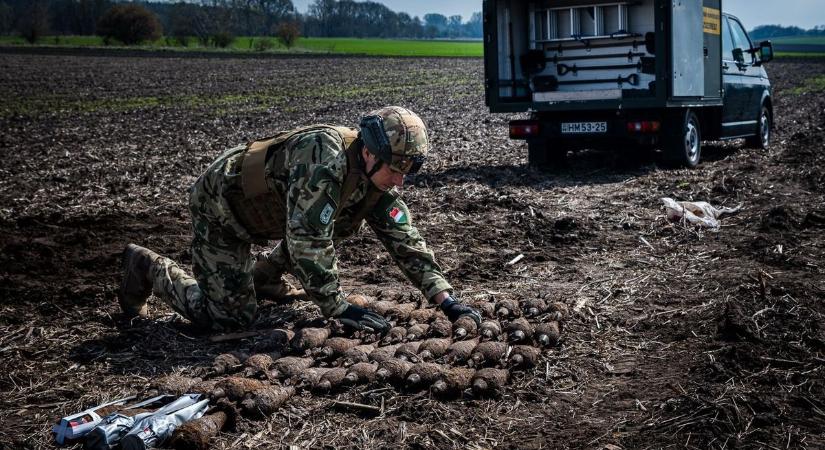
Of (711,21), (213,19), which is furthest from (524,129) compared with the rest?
(213,19)

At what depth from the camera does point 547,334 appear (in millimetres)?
5297

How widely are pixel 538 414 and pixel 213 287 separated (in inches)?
92.9

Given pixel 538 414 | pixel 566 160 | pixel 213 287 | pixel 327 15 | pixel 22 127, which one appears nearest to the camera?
pixel 538 414

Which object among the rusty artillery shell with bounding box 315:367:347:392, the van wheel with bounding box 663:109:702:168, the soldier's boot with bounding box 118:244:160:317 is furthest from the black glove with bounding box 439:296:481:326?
the van wheel with bounding box 663:109:702:168

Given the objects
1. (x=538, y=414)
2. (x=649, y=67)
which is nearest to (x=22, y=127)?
→ (x=649, y=67)

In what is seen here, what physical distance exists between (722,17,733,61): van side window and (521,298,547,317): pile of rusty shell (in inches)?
373

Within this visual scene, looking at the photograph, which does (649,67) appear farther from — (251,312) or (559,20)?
(251,312)

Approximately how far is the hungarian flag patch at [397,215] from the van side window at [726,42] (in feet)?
32.7

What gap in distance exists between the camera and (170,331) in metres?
5.85

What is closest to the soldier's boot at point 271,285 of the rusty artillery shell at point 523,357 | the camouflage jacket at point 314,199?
the camouflage jacket at point 314,199

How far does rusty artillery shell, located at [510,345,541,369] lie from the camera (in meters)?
4.94

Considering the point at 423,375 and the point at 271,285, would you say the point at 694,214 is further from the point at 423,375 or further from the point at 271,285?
the point at 423,375

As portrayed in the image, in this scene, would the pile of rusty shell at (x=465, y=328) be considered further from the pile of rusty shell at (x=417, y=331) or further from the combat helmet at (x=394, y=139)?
the combat helmet at (x=394, y=139)

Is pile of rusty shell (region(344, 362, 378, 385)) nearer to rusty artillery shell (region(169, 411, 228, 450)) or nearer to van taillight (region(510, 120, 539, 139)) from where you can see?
rusty artillery shell (region(169, 411, 228, 450))
